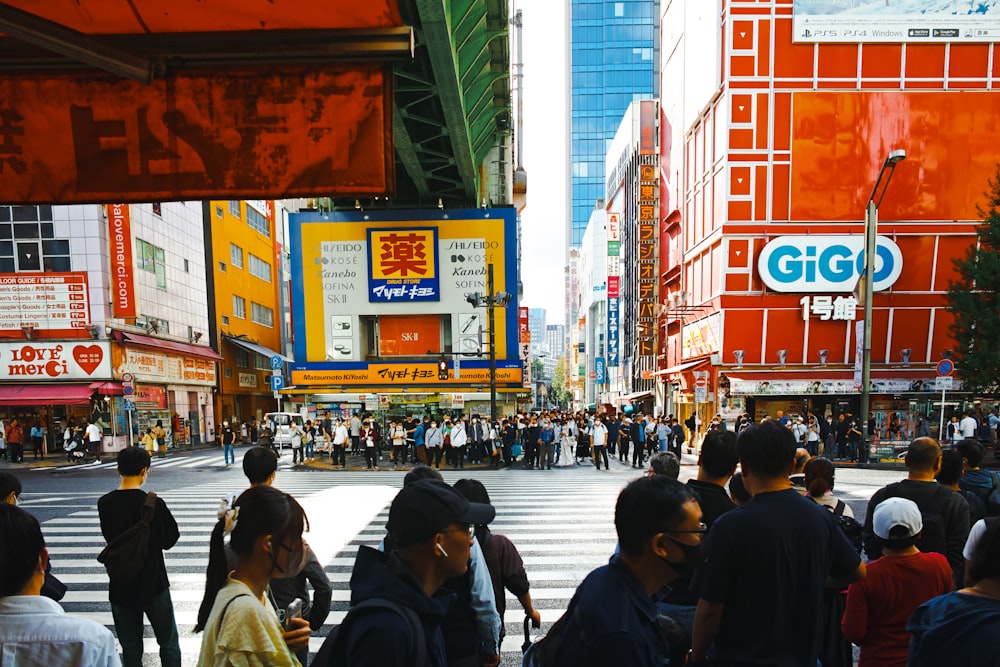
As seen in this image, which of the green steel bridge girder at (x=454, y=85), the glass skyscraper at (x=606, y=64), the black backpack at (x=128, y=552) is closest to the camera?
the black backpack at (x=128, y=552)

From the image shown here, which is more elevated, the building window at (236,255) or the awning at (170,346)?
the building window at (236,255)

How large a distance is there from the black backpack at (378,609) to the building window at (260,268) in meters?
42.3

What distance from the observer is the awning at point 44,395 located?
21.6m

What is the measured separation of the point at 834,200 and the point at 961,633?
27.5 meters

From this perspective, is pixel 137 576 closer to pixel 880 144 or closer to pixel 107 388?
pixel 107 388

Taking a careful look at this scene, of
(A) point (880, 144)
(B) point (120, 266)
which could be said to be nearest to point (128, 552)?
(B) point (120, 266)

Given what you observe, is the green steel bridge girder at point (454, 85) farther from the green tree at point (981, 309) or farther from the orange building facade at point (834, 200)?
the green tree at point (981, 309)

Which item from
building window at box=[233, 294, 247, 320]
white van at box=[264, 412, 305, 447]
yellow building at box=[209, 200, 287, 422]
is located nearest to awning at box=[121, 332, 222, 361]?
yellow building at box=[209, 200, 287, 422]

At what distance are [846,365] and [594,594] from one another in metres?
27.6

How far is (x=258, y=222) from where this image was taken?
40.8 meters

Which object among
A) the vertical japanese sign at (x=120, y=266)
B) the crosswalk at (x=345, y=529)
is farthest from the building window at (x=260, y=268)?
the crosswalk at (x=345, y=529)

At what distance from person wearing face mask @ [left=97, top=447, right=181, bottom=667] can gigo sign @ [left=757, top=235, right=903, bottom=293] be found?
25564 millimetres

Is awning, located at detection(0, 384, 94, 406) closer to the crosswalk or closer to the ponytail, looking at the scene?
the crosswalk

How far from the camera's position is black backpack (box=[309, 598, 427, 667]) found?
4.95 ft
